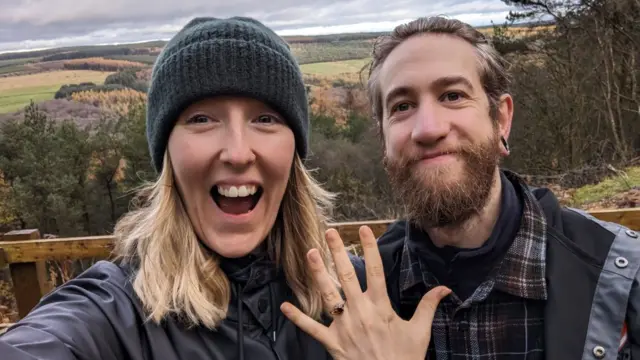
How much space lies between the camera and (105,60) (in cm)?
1584

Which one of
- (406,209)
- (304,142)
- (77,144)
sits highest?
(304,142)

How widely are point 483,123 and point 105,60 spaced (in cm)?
1622

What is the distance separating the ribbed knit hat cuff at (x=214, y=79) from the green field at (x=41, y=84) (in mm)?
15905

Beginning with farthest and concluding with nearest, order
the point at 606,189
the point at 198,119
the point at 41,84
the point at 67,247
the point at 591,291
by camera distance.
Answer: the point at 41,84
the point at 606,189
the point at 67,247
the point at 198,119
the point at 591,291

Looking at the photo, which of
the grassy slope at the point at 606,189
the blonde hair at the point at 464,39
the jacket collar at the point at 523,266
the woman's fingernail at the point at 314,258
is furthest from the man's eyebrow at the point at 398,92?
the grassy slope at the point at 606,189

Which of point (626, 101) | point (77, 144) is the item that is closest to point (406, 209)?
point (626, 101)

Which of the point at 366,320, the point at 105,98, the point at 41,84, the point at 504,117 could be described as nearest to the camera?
the point at 366,320

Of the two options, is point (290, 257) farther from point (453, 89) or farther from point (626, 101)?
point (626, 101)

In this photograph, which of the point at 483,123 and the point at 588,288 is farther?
the point at 483,123

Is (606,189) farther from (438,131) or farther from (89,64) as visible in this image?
(89,64)

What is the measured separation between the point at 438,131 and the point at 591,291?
0.59 meters

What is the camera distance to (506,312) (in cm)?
146

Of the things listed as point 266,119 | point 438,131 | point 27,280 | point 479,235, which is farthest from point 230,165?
point 27,280

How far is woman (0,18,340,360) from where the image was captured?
136cm
